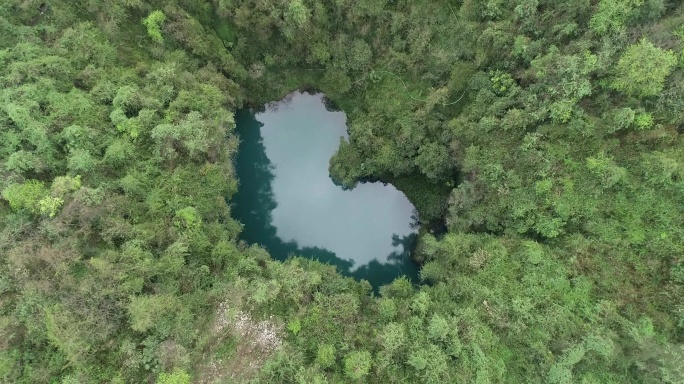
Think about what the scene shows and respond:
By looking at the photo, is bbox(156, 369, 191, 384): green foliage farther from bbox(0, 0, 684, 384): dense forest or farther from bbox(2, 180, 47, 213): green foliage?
bbox(2, 180, 47, 213): green foliage

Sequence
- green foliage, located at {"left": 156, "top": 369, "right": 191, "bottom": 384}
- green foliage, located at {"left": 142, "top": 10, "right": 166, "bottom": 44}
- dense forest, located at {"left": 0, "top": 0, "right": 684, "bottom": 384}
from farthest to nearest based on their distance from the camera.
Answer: green foliage, located at {"left": 142, "top": 10, "right": 166, "bottom": 44} < dense forest, located at {"left": 0, "top": 0, "right": 684, "bottom": 384} < green foliage, located at {"left": 156, "top": 369, "right": 191, "bottom": 384}

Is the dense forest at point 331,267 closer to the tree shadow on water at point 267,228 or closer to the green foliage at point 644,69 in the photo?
the green foliage at point 644,69

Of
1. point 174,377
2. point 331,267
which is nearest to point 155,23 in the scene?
point 331,267

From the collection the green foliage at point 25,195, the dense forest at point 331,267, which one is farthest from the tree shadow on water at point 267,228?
the green foliage at point 25,195

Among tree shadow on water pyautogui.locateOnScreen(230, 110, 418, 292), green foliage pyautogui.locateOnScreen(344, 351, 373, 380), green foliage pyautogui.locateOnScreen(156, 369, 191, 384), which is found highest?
tree shadow on water pyautogui.locateOnScreen(230, 110, 418, 292)

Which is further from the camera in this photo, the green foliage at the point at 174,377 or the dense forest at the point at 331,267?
the dense forest at the point at 331,267

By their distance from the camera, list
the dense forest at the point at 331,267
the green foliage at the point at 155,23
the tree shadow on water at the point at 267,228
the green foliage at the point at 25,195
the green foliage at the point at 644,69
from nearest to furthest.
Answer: the green foliage at the point at 644,69 < the dense forest at the point at 331,267 < the green foliage at the point at 25,195 < the green foliage at the point at 155,23 < the tree shadow on water at the point at 267,228

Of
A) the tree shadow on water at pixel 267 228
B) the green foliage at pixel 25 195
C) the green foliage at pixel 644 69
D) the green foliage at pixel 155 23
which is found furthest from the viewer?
the tree shadow on water at pixel 267 228

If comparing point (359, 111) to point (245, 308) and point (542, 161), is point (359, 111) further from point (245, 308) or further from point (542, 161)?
point (245, 308)

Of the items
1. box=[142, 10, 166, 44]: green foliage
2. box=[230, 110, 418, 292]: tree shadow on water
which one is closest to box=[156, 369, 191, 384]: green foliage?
box=[230, 110, 418, 292]: tree shadow on water
